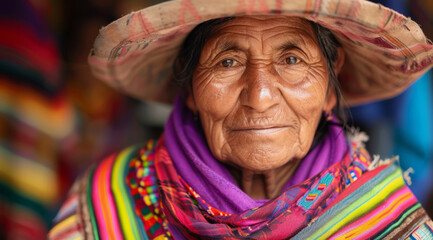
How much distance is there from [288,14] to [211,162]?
2.31ft

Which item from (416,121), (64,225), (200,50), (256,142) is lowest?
(64,225)

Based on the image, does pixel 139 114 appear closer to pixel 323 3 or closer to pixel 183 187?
pixel 183 187

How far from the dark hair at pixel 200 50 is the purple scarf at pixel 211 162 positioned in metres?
0.10

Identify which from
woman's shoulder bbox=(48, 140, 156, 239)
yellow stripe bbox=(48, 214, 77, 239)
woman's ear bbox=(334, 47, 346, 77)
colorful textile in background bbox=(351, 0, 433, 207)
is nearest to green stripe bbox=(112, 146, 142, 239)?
woman's shoulder bbox=(48, 140, 156, 239)

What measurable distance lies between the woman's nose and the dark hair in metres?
0.23

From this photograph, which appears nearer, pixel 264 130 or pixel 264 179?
pixel 264 130

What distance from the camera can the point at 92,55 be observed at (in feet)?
5.93

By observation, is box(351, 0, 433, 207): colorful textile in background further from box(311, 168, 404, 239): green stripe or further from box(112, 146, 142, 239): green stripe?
box(112, 146, 142, 239): green stripe

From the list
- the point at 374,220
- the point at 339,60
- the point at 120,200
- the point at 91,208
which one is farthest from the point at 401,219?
the point at 91,208

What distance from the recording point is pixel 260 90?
162 cm

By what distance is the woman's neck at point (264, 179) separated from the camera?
75.0 inches

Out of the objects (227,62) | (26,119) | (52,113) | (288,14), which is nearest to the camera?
(288,14)

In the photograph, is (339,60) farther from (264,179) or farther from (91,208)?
(91,208)

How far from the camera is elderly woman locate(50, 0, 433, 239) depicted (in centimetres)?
160
